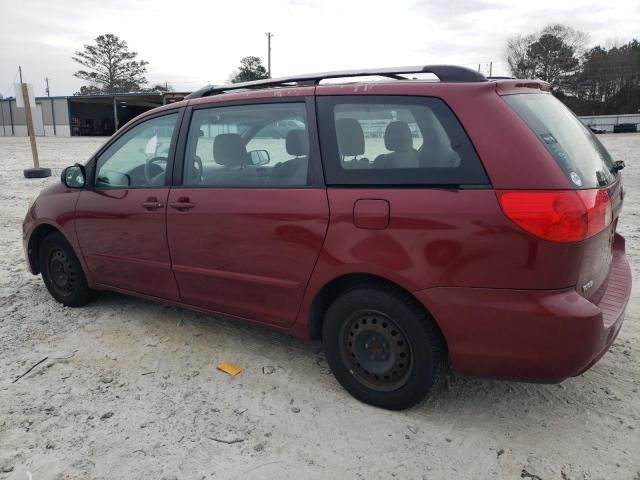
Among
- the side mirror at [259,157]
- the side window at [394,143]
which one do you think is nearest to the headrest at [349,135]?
the side window at [394,143]

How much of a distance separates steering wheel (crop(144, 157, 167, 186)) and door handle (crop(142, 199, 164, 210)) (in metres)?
0.14

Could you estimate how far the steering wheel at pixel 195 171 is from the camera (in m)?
3.35

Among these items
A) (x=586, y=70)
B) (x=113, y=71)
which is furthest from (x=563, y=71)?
(x=113, y=71)

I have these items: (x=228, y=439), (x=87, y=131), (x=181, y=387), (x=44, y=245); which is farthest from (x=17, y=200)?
(x=87, y=131)

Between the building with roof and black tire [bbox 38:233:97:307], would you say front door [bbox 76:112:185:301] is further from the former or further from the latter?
the building with roof

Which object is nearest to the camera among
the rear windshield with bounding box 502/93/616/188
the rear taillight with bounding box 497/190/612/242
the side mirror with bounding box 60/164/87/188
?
the rear taillight with bounding box 497/190/612/242

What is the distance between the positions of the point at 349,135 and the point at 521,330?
1353mm

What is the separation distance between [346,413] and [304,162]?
4.70 ft

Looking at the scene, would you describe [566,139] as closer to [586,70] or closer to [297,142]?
[297,142]

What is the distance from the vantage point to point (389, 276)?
2.53m

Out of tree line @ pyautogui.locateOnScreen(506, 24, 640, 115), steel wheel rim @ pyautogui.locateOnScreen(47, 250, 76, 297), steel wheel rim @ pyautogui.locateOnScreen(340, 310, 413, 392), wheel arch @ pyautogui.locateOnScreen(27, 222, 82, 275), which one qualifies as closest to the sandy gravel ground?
steel wheel rim @ pyautogui.locateOnScreen(340, 310, 413, 392)

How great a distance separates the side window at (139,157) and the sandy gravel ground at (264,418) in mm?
1162

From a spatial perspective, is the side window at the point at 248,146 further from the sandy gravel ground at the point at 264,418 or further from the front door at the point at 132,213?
the sandy gravel ground at the point at 264,418

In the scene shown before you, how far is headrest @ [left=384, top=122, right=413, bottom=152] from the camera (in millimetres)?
2611
